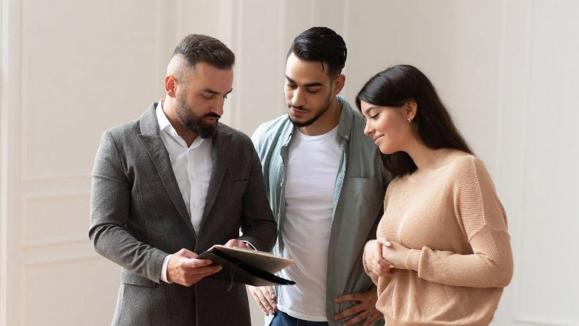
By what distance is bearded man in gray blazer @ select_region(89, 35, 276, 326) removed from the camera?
220cm

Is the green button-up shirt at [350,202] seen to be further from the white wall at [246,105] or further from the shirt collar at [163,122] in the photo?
the white wall at [246,105]

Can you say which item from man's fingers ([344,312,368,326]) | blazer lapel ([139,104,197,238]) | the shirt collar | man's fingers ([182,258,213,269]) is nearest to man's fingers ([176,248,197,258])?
man's fingers ([182,258,213,269])

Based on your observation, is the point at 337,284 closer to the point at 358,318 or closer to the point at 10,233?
the point at 358,318

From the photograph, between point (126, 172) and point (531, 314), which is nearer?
point (126, 172)

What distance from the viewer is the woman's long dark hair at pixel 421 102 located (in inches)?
85.4

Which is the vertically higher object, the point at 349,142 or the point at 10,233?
the point at 349,142

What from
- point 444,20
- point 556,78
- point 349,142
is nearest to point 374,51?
point 444,20

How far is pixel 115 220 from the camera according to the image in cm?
218

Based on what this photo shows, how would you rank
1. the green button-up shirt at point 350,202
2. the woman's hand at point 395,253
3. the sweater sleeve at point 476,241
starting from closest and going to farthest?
the sweater sleeve at point 476,241, the woman's hand at point 395,253, the green button-up shirt at point 350,202

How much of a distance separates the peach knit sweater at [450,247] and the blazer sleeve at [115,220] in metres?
0.61

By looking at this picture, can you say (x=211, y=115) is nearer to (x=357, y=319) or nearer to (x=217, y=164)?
→ (x=217, y=164)

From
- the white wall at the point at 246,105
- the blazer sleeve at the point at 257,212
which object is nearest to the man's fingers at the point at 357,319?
the blazer sleeve at the point at 257,212

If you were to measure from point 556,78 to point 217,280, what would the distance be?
7.13 ft

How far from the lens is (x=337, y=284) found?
2.43m
